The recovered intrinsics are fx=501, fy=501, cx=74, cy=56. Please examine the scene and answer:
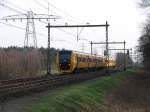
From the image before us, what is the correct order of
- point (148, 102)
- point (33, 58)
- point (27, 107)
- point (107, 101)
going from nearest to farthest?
1. point (27, 107)
2. point (107, 101)
3. point (148, 102)
4. point (33, 58)

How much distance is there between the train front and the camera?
2153 inches

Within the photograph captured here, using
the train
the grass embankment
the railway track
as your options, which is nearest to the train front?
the train

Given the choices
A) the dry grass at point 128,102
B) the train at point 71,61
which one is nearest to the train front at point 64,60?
the train at point 71,61

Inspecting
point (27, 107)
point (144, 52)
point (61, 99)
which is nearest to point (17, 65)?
point (61, 99)

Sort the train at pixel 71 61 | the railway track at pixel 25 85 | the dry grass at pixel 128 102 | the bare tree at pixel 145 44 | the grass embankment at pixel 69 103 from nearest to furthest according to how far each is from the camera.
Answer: the grass embankment at pixel 69 103, the railway track at pixel 25 85, the dry grass at pixel 128 102, the train at pixel 71 61, the bare tree at pixel 145 44

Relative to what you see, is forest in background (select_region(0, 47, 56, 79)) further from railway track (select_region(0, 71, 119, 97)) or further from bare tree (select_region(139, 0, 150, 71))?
bare tree (select_region(139, 0, 150, 71))

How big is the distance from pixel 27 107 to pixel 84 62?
134 ft

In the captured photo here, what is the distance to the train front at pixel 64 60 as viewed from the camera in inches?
2153

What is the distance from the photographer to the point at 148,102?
3575 cm

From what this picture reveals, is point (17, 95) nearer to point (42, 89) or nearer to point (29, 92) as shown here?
point (29, 92)

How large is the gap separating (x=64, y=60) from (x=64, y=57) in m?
0.39

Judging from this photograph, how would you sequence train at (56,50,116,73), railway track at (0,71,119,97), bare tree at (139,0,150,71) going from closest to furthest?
railway track at (0,71,119,97)
train at (56,50,116,73)
bare tree at (139,0,150,71)

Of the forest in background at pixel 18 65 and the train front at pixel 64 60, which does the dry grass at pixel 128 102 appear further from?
the train front at pixel 64 60

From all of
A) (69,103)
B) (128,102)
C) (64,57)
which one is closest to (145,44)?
(64,57)
